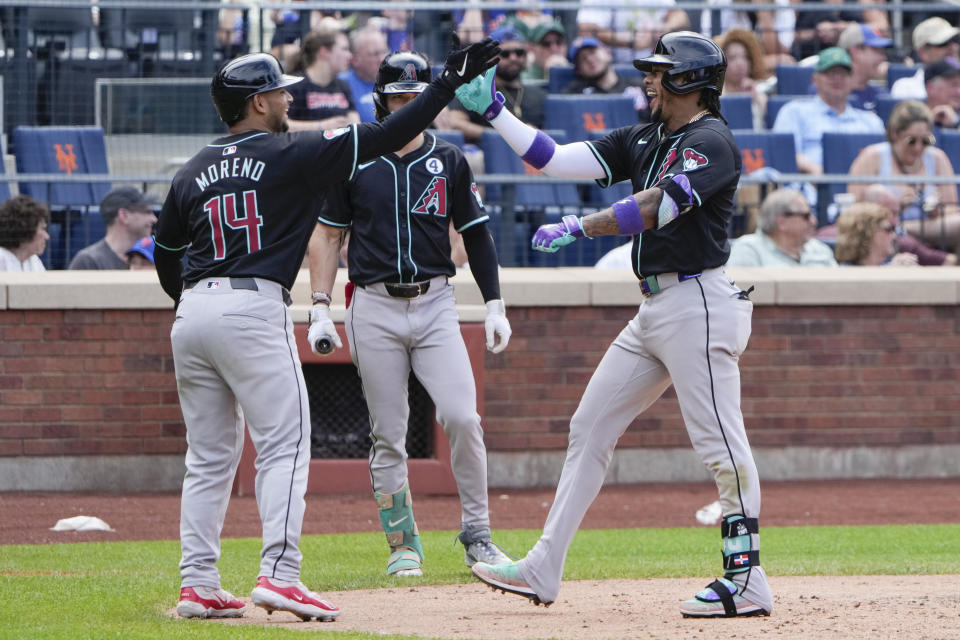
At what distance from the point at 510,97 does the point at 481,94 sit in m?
6.83

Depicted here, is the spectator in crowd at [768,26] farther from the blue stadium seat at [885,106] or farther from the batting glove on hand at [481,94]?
the batting glove on hand at [481,94]

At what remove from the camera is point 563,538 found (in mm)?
5082

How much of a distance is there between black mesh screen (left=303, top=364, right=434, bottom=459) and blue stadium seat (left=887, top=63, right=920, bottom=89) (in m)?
7.47

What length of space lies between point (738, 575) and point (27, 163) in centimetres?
741

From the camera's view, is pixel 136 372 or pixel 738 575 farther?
pixel 136 372

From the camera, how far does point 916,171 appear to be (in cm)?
1148

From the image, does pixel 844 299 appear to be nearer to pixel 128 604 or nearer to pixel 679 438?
pixel 679 438

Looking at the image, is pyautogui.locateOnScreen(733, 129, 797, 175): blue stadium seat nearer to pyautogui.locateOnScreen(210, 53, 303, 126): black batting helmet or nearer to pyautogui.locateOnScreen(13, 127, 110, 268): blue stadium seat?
pyautogui.locateOnScreen(13, 127, 110, 268): blue stadium seat

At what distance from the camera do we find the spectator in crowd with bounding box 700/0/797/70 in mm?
13789

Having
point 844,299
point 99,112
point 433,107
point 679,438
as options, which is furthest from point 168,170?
point 433,107

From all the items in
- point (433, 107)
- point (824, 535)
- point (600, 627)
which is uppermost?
point (433, 107)

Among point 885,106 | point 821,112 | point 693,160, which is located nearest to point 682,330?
point 693,160

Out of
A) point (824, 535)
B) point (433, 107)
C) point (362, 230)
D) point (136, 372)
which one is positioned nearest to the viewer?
point (433, 107)

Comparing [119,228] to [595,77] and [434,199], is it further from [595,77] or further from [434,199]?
[595,77]
